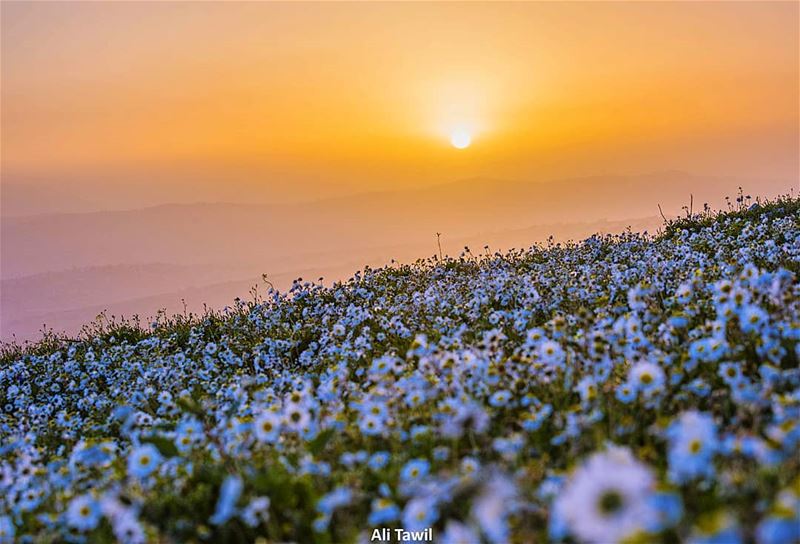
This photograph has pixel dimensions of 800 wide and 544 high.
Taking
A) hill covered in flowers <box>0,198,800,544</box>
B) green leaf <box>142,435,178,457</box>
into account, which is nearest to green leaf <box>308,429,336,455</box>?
hill covered in flowers <box>0,198,800,544</box>

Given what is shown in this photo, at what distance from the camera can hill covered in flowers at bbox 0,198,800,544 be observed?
285 cm

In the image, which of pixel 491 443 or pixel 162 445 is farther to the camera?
pixel 162 445

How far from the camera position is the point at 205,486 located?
449 centimetres

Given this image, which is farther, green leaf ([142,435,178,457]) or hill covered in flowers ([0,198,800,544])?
green leaf ([142,435,178,457])

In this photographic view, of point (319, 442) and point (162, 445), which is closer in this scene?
point (319, 442)

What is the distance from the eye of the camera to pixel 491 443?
4602 mm

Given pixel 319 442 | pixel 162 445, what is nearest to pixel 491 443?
pixel 319 442

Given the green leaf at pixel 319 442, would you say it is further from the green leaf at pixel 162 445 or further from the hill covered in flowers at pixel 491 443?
the green leaf at pixel 162 445

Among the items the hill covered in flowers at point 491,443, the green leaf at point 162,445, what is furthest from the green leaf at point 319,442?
the green leaf at point 162,445

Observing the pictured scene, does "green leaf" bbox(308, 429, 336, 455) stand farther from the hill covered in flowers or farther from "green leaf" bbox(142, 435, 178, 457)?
"green leaf" bbox(142, 435, 178, 457)

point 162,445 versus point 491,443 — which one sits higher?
point 162,445

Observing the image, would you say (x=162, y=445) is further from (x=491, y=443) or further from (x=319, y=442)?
(x=491, y=443)

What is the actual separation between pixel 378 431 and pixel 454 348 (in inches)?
73.2

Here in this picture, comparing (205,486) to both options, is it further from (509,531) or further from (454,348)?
(454,348)
